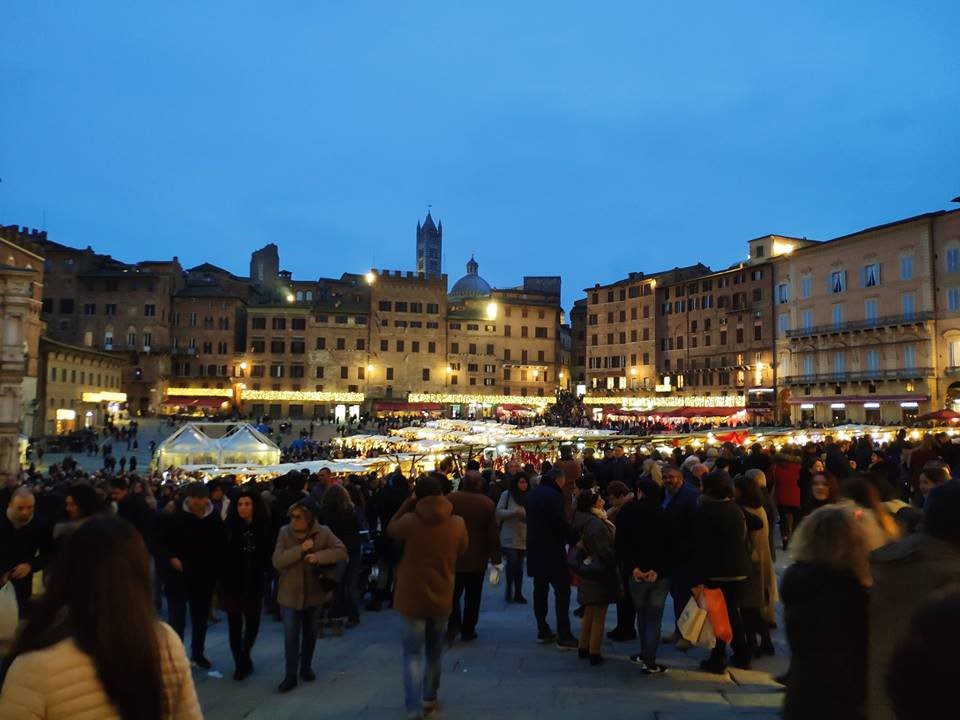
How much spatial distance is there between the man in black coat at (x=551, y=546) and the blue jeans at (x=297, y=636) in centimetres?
208

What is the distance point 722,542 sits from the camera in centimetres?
610

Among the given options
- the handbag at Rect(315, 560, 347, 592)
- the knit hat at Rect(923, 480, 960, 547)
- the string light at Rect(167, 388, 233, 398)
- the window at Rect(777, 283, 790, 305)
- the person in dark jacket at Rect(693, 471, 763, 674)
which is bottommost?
the handbag at Rect(315, 560, 347, 592)

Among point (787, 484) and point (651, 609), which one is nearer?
point (651, 609)

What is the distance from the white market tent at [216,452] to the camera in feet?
77.5

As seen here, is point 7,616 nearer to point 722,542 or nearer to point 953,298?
point 722,542

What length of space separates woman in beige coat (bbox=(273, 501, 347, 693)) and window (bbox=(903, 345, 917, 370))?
4849cm

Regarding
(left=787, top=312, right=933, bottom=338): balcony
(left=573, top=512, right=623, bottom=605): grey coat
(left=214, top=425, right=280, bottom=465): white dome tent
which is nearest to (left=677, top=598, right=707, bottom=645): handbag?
(left=573, top=512, right=623, bottom=605): grey coat

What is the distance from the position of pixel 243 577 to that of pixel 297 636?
732 mm

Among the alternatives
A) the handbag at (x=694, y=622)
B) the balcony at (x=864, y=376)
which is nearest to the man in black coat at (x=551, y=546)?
the handbag at (x=694, y=622)

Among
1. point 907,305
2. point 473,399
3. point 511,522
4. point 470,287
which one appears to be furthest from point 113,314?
point 511,522

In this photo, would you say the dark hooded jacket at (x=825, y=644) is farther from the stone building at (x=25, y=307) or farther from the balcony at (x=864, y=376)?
the balcony at (x=864, y=376)

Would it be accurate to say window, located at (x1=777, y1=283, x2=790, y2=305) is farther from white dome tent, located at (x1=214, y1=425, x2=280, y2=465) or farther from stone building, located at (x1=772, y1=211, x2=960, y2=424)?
white dome tent, located at (x1=214, y1=425, x2=280, y2=465)

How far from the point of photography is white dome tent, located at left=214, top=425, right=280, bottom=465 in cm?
2359

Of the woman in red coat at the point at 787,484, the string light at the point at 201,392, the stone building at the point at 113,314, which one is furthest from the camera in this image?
the string light at the point at 201,392
